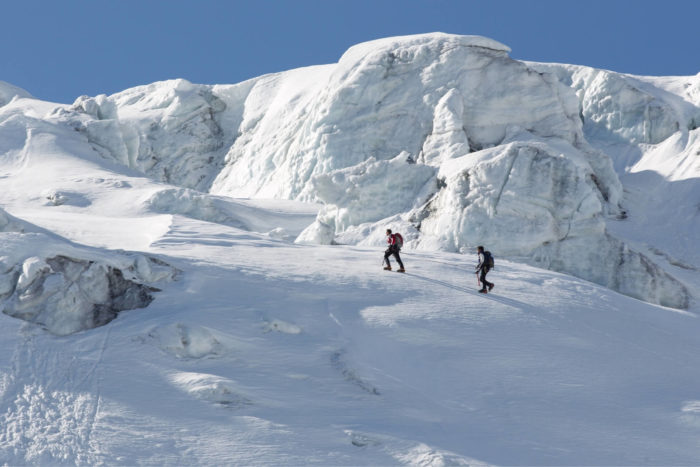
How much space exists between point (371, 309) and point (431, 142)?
2062 centimetres

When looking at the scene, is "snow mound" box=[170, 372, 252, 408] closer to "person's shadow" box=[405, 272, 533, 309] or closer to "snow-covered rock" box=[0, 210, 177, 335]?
"snow-covered rock" box=[0, 210, 177, 335]

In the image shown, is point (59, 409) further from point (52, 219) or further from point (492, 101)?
point (492, 101)

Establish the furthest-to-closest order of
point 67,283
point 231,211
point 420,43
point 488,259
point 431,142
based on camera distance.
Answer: point 420,43 → point 431,142 → point 231,211 → point 488,259 → point 67,283

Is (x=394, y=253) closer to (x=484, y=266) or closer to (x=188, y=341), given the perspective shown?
(x=484, y=266)

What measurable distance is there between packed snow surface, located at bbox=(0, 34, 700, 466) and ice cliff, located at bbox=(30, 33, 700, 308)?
120 millimetres

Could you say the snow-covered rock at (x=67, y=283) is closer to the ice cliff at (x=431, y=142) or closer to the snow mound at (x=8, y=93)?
the ice cliff at (x=431, y=142)

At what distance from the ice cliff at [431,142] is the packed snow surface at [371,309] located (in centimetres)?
12

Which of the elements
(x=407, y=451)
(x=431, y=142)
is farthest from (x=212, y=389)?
(x=431, y=142)

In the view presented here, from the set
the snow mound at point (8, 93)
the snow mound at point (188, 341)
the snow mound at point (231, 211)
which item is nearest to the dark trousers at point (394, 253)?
the snow mound at point (188, 341)

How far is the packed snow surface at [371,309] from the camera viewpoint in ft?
37.7

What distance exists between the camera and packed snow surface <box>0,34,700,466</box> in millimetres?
11477

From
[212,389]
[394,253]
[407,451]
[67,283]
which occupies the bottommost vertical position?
[407,451]

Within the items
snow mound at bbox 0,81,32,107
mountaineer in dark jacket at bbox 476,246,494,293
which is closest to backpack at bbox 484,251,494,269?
mountaineer in dark jacket at bbox 476,246,494,293

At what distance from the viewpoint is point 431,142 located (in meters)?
35.6
